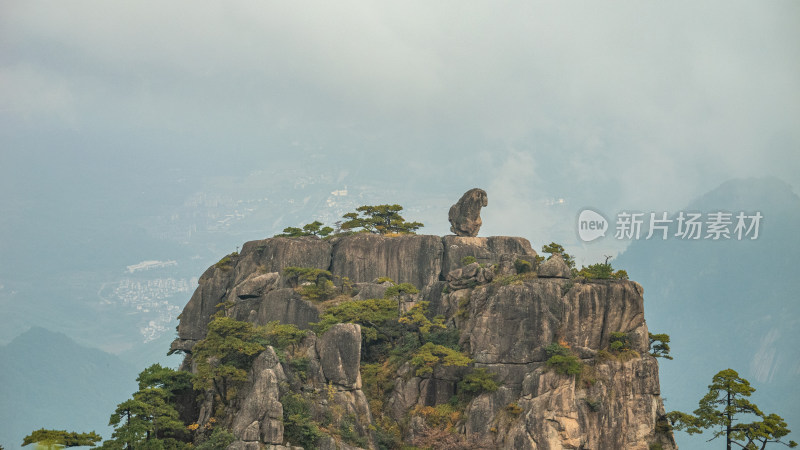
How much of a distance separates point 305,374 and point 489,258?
2610 centimetres

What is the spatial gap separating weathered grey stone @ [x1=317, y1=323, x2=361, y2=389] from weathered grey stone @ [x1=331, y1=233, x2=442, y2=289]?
16984mm

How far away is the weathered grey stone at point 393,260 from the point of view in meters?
75.4

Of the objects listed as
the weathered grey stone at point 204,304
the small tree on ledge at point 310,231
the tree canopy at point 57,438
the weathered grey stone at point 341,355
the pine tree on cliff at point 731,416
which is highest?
the small tree on ledge at point 310,231

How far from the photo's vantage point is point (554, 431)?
5428 cm

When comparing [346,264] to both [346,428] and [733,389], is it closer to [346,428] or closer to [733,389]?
[346,428]

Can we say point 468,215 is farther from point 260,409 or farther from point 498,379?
point 260,409

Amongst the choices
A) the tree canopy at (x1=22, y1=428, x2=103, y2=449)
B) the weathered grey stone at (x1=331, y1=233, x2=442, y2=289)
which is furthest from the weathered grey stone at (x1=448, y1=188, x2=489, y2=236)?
the tree canopy at (x1=22, y1=428, x2=103, y2=449)

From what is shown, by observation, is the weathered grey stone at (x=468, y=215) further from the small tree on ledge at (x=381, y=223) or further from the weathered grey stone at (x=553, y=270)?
the weathered grey stone at (x=553, y=270)

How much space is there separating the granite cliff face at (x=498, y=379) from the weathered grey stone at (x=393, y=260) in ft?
26.6

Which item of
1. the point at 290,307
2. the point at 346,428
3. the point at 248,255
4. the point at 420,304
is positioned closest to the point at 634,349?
the point at 420,304

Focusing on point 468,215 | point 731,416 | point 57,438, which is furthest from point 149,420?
point 731,416

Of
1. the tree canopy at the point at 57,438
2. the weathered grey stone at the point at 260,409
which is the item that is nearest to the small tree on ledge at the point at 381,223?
the weathered grey stone at the point at 260,409

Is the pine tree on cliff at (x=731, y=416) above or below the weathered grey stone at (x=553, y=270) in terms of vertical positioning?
below

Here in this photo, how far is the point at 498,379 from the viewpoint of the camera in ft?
189
